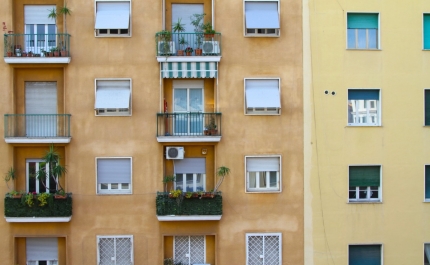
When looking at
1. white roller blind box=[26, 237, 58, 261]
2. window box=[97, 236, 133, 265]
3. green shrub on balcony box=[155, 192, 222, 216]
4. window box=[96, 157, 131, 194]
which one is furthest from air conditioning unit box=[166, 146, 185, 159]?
white roller blind box=[26, 237, 58, 261]

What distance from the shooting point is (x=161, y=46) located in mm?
17031

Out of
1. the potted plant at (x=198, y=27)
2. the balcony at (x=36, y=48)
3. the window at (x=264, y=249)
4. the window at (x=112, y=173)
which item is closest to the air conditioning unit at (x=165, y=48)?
the potted plant at (x=198, y=27)

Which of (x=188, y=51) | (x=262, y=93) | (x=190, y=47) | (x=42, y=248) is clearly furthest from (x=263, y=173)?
(x=42, y=248)

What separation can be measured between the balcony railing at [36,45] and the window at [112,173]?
3964mm

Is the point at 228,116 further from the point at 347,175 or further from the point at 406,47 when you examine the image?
the point at 406,47

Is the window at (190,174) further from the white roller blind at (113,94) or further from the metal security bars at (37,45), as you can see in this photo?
the metal security bars at (37,45)

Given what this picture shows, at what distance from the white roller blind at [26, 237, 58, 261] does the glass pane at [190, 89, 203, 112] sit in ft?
22.1

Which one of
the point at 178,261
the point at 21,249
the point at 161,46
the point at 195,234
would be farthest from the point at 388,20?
the point at 21,249

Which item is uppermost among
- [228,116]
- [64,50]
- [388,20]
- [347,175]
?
[388,20]

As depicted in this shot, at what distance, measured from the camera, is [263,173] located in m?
17.5

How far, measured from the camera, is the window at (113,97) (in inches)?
663

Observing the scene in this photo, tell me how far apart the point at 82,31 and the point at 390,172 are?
11.8m

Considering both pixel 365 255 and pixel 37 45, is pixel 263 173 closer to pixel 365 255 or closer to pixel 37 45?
pixel 365 255

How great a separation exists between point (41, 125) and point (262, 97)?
776 centimetres
